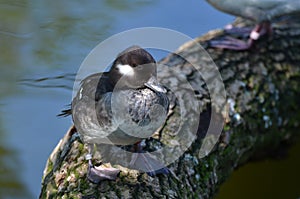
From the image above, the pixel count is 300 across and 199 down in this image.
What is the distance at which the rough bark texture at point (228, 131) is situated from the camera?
405 centimetres

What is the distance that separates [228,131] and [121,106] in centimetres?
99

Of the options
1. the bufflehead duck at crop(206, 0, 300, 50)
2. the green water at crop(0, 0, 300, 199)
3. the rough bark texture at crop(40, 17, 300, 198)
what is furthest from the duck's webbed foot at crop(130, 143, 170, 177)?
the bufflehead duck at crop(206, 0, 300, 50)

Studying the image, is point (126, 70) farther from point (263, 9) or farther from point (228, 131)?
point (263, 9)

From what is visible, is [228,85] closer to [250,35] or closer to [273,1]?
[250,35]

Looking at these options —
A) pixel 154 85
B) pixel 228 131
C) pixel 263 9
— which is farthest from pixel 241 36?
pixel 154 85

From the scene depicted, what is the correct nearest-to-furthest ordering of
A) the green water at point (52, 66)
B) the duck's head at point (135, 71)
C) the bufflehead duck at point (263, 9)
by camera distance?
the duck's head at point (135, 71) → the green water at point (52, 66) → the bufflehead duck at point (263, 9)

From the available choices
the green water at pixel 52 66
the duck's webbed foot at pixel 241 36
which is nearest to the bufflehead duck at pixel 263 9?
the duck's webbed foot at pixel 241 36

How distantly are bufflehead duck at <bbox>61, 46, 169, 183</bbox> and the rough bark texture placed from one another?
145 millimetres

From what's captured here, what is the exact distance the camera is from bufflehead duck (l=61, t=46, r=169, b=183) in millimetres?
4082

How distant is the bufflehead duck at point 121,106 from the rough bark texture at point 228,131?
14 cm

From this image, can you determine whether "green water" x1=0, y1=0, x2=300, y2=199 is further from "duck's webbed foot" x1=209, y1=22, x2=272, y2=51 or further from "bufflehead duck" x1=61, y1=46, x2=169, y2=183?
"bufflehead duck" x1=61, y1=46, x2=169, y2=183

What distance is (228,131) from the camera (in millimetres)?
4773

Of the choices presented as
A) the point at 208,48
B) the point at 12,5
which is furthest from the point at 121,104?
the point at 12,5

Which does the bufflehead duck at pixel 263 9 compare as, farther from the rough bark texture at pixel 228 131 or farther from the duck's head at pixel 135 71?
the duck's head at pixel 135 71
